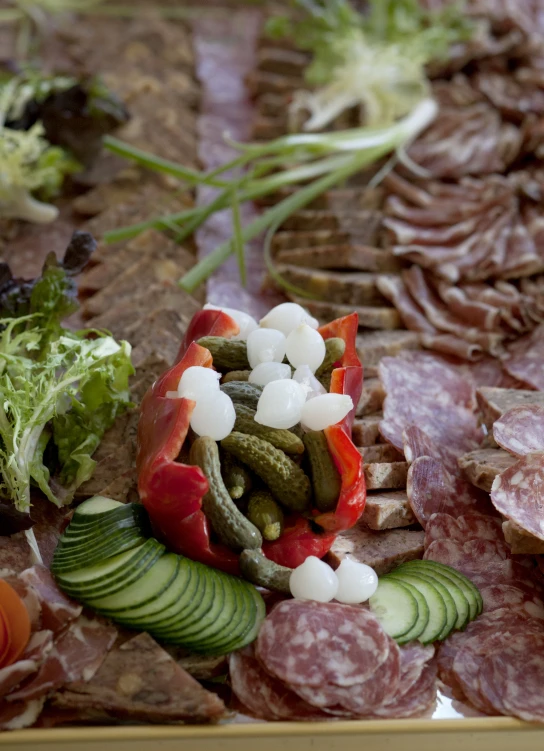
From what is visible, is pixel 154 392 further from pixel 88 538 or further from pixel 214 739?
pixel 214 739

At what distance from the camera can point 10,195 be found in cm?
334

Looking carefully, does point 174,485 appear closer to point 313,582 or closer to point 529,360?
point 313,582

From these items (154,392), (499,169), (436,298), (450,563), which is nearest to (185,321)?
(154,392)

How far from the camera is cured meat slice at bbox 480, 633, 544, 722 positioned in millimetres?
1808

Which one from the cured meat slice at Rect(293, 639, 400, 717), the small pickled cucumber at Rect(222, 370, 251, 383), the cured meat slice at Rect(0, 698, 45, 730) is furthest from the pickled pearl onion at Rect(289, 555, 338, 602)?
the cured meat slice at Rect(0, 698, 45, 730)

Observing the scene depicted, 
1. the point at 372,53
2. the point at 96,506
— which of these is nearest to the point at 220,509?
the point at 96,506

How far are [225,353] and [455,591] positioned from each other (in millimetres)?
873

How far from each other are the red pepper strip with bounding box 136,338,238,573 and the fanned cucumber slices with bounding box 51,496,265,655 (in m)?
0.04

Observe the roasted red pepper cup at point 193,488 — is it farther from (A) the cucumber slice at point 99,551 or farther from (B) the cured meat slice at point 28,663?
(B) the cured meat slice at point 28,663

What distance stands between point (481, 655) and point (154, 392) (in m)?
1.06

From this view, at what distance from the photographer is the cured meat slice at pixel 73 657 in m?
1.76

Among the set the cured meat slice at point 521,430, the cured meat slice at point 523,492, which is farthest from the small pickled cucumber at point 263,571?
the cured meat slice at point 521,430

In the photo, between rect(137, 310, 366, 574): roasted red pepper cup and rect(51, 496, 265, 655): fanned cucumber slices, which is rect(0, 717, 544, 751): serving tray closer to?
rect(51, 496, 265, 655): fanned cucumber slices

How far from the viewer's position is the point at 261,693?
182cm
